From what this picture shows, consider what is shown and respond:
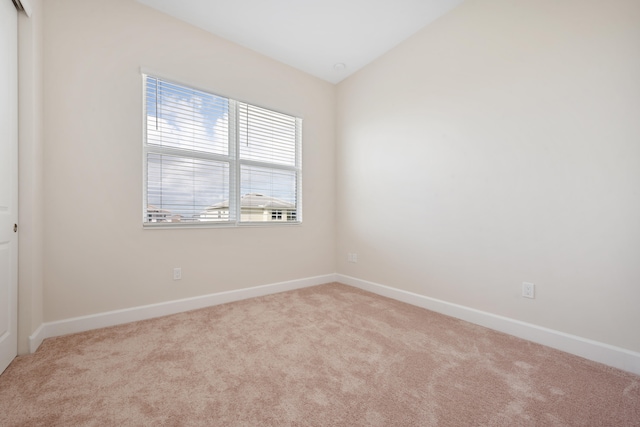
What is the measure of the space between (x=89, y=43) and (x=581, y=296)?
424cm

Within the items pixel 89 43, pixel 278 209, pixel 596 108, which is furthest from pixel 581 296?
pixel 89 43

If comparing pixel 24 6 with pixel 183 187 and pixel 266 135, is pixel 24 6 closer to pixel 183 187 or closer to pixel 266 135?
pixel 183 187

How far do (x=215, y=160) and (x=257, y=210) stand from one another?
73 centimetres

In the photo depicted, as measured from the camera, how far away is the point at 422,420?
1217 mm

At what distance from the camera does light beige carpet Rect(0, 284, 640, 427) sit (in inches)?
48.8

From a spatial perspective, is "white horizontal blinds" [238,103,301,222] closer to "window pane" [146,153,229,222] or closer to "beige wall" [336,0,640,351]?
"window pane" [146,153,229,222]

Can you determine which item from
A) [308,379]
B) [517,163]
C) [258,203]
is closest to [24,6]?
[258,203]

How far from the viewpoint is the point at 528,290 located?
2.05 meters

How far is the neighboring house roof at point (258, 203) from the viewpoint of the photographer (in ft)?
9.45

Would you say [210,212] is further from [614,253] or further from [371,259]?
[614,253]

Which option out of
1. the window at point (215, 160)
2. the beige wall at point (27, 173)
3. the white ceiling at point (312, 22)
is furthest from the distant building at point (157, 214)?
the white ceiling at point (312, 22)

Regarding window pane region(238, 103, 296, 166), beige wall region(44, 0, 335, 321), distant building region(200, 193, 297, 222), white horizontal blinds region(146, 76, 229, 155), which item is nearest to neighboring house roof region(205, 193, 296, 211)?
distant building region(200, 193, 297, 222)

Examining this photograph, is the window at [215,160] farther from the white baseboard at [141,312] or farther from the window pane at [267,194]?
the white baseboard at [141,312]

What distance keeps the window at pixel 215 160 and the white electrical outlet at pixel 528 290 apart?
2.43 meters
